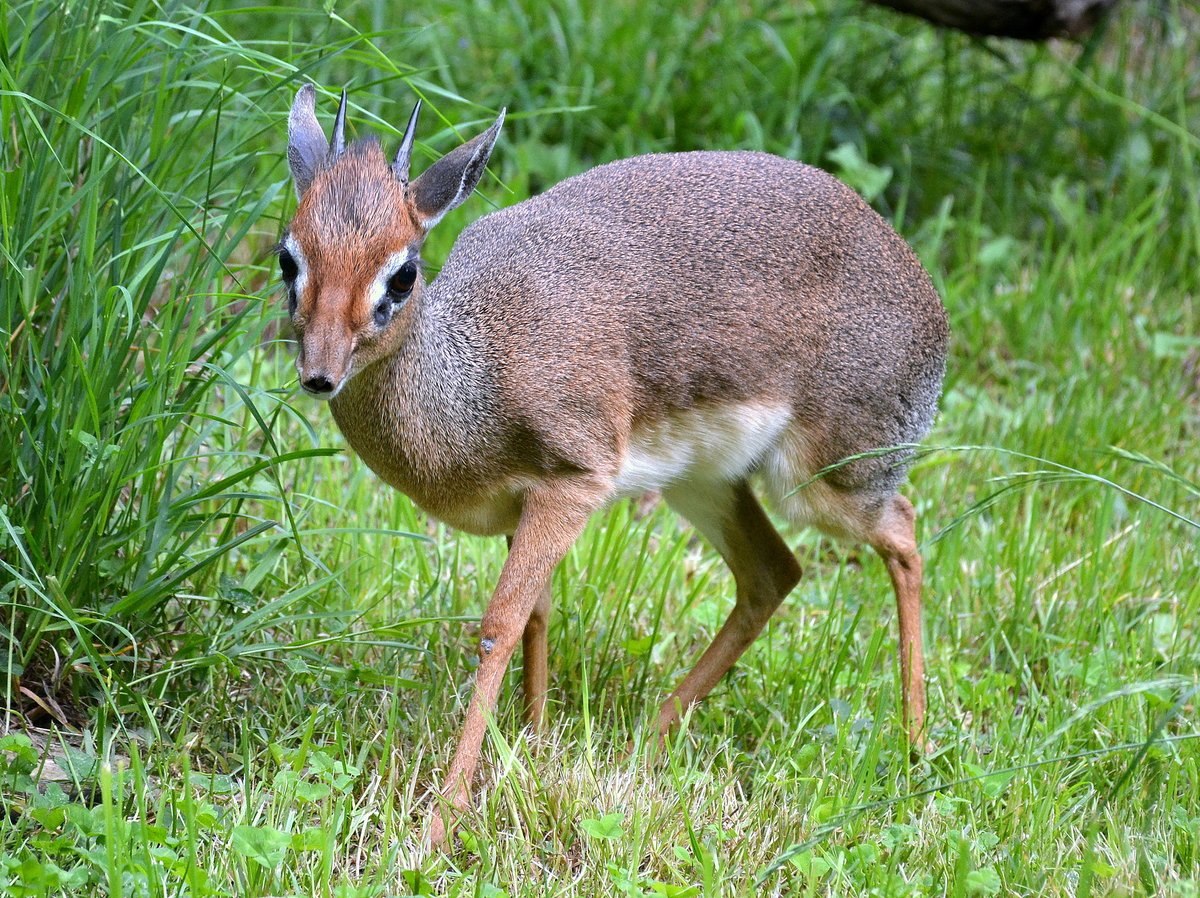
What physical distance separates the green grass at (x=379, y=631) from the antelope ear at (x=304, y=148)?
126 mm

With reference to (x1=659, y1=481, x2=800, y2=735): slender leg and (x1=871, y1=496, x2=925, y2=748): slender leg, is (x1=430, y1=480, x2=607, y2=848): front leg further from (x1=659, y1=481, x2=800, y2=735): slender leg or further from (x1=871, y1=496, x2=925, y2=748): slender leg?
(x1=871, y1=496, x2=925, y2=748): slender leg

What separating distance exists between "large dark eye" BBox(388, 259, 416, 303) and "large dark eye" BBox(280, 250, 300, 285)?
191 millimetres

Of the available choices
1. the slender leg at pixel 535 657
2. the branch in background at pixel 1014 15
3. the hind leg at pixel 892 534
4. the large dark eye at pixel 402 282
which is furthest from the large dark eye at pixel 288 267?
the branch in background at pixel 1014 15

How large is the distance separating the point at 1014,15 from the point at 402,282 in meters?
3.59

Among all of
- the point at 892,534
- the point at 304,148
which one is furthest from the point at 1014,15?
the point at 304,148

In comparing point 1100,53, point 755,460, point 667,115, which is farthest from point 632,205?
point 1100,53

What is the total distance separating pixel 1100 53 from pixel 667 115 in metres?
2.39

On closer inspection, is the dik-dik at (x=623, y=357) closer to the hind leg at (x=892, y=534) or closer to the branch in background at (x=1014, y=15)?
the hind leg at (x=892, y=534)

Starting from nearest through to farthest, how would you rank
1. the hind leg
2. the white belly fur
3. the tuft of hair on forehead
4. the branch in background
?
the tuft of hair on forehead < the white belly fur < the hind leg < the branch in background

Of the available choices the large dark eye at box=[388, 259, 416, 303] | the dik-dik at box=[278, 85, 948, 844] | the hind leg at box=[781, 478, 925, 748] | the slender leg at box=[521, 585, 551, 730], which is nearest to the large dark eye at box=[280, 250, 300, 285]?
the dik-dik at box=[278, 85, 948, 844]

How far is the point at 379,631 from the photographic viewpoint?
11.7 ft

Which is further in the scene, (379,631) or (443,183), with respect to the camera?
(379,631)

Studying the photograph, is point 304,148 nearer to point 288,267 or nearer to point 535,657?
point 288,267

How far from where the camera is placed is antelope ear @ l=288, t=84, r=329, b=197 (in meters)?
3.36
